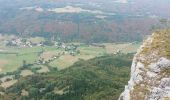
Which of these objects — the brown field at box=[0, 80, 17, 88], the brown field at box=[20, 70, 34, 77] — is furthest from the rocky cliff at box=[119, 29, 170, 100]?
the brown field at box=[20, 70, 34, 77]

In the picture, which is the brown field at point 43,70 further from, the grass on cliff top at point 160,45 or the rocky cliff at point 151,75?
the rocky cliff at point 151,75

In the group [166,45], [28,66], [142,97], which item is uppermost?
[166,45]

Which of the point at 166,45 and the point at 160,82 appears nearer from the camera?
the point at 160,82

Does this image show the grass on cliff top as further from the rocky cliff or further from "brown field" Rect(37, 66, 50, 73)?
"brown field" Rect(37, 66, 50, 73)

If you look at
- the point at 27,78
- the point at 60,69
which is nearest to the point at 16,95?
the point at 27,78

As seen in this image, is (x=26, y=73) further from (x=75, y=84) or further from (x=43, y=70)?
(x=75, y=84)

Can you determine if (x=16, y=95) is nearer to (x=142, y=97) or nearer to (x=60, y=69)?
(x=60, y=69)

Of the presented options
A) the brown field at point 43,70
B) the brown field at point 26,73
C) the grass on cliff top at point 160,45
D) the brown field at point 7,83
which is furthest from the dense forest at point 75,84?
the grass on cliff top at point 160,45
